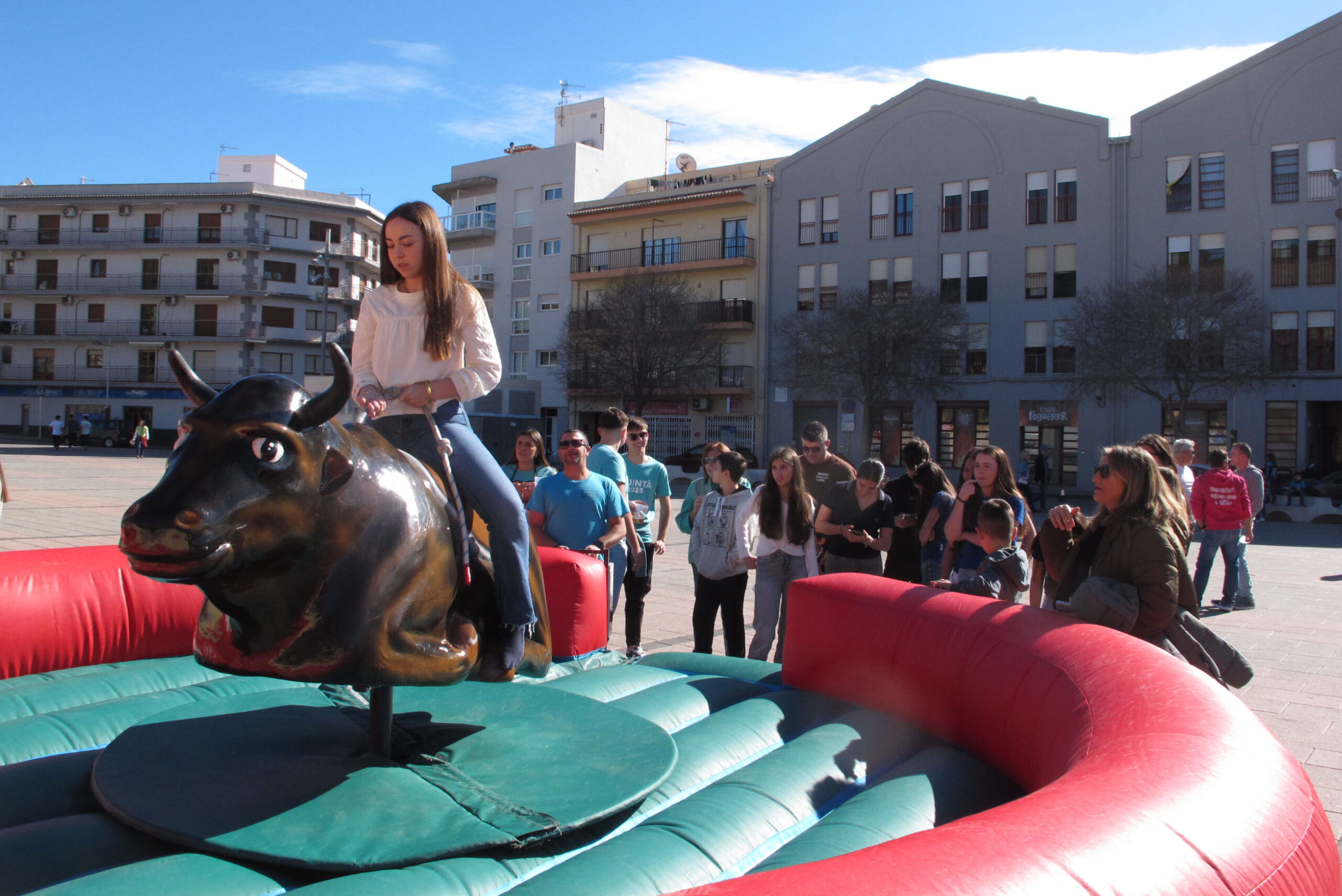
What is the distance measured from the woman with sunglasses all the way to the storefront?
92.6ft

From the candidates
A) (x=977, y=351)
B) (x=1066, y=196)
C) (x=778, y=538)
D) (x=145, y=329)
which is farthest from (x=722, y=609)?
(x=145, y=329)

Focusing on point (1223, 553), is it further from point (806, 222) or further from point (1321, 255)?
point (806, 222)

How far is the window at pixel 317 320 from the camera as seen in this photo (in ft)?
177

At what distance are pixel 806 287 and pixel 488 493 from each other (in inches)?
1392

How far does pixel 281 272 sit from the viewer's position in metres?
53.3

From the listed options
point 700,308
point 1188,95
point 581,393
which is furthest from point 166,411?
point 1188,95

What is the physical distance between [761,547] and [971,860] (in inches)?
191

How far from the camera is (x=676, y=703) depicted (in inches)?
168

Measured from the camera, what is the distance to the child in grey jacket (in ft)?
17.2

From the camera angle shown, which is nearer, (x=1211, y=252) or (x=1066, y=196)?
(x=1211, y=252)

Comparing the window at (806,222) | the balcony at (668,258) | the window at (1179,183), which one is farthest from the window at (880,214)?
the window at (1179,183)

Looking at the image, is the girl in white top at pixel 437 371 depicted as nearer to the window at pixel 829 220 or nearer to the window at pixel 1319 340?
the window at pixel 1319 340

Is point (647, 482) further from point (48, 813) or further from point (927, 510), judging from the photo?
point (48, 813)

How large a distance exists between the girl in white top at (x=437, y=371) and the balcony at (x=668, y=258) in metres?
36.0
